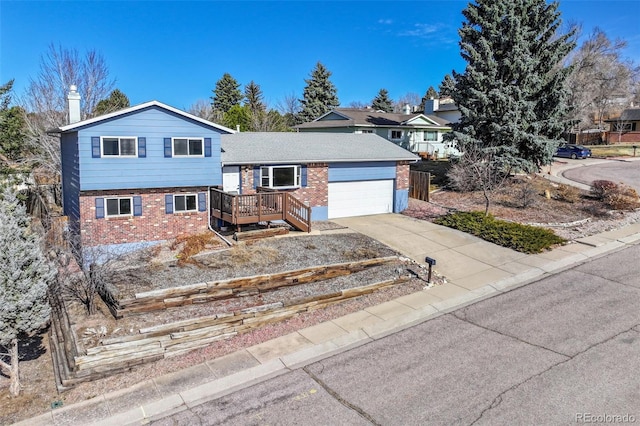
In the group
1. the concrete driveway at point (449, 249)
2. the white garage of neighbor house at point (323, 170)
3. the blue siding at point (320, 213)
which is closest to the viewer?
the concrete driveway at point (449, 249)

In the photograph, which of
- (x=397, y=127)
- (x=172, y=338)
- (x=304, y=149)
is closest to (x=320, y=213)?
(x=304, y=149)

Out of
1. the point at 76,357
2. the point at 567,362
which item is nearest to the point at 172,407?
the point at 76,357

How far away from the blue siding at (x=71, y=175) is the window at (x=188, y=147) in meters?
3.45

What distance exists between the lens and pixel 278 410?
27.0 ft

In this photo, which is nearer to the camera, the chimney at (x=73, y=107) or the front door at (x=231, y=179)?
the chimney at (x=73, y=107)

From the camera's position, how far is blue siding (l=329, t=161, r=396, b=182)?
73.2ft

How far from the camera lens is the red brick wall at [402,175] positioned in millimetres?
24172

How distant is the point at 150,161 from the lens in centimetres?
1702

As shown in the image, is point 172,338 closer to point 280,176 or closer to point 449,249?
point 280,176

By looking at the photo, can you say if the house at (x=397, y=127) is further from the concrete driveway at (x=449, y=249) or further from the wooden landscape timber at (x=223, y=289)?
the wooden landscape timber at (x=223, y=289)

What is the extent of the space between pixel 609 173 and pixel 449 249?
23.1 metres

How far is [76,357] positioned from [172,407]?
9.31ft

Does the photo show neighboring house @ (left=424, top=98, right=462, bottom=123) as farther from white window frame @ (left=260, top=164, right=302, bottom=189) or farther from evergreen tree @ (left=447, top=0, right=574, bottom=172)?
white window frame @ (left=260, top=164, right=302, bottom=189)

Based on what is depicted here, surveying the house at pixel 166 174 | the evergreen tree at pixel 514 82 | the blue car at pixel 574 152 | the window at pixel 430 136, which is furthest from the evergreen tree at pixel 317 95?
the house at pixel 166 174
